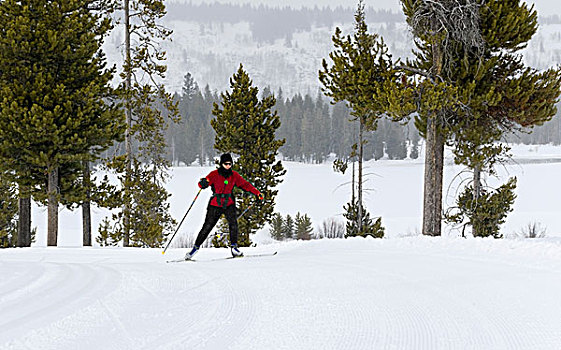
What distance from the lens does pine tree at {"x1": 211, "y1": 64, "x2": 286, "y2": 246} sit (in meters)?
20.6

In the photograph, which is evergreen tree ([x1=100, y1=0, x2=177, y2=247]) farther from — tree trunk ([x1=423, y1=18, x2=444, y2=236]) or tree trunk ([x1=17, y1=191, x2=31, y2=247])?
tree trunk ([x1=423, y1=18, x2=444, y2=236])

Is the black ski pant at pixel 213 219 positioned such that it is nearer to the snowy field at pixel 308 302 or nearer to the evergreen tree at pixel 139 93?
the snowy field at pixel 308 302

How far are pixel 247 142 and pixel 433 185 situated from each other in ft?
32.4

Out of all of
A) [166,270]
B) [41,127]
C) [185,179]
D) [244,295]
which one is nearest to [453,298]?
[244,295]

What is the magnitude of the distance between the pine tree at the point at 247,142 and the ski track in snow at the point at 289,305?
46.0 ft

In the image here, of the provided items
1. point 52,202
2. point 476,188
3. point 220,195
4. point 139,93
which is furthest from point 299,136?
point 220,195

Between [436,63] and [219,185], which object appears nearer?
[219,185]

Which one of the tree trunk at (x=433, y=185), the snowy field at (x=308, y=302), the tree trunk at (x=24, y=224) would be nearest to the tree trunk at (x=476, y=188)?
the tree trunk at (x=433, y=185)

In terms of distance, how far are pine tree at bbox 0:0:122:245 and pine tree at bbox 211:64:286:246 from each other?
22.3ft

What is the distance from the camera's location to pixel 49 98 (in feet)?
43.4

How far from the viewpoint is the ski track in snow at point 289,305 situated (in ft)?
10.4

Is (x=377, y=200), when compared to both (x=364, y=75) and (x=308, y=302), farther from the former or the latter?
(x=308, y=302)

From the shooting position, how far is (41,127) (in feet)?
41.0

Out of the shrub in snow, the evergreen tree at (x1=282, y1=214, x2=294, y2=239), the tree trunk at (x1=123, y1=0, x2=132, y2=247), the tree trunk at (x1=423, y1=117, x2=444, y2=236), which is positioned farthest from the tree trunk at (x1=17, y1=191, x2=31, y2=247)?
the evergreen tree at (x1=282, y1=214, x2=294, y2=239)
